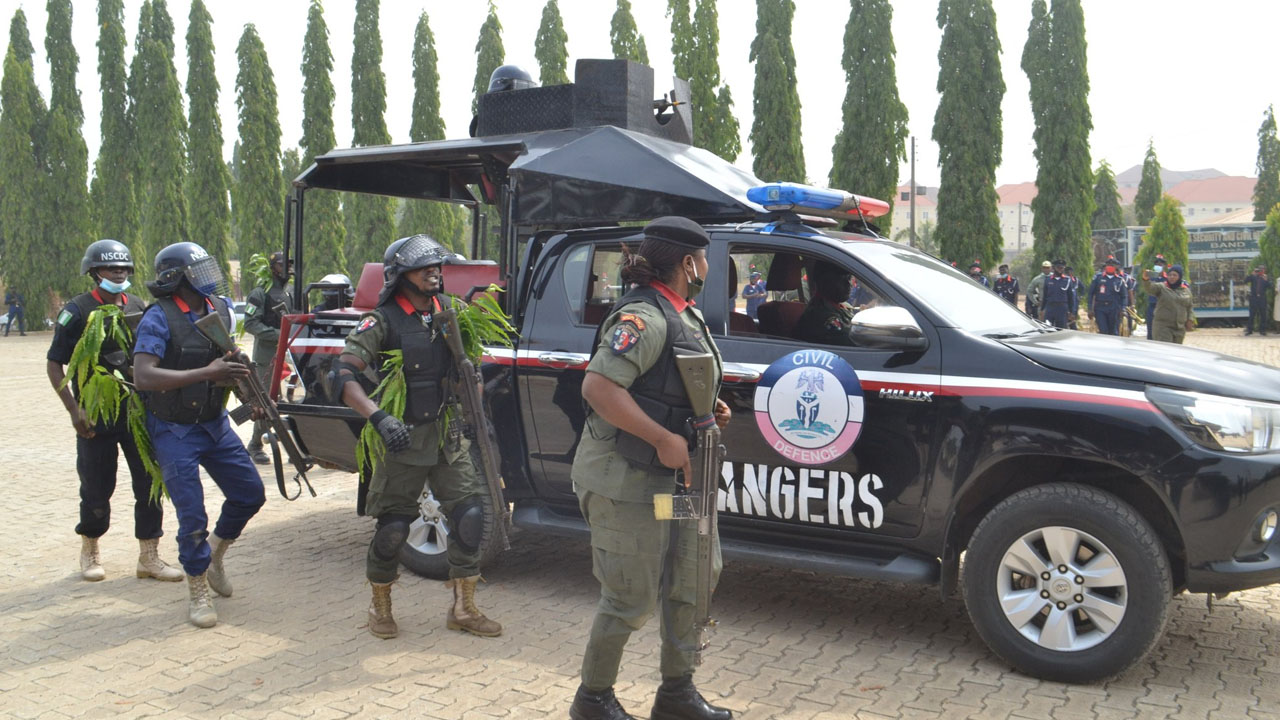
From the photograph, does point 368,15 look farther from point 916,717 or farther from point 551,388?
point 916,717

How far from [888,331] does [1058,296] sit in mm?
13026

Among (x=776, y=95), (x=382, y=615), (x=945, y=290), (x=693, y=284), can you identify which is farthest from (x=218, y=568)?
(x=776, y=95)

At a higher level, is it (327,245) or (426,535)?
(327,245)

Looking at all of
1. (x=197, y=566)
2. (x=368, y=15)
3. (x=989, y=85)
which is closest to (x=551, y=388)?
(x=197, y=566)

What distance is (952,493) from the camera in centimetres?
445

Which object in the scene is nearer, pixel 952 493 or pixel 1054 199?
pixel 952 493

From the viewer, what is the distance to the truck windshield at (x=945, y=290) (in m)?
4.77

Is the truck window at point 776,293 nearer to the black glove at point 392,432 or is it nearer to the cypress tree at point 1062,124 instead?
the black glove at point 392,432

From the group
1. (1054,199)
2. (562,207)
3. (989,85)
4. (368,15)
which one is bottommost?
(562,207)

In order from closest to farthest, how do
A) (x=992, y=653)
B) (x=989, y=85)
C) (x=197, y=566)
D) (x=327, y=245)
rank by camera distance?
(x=992, y=653) → (x=197, y=566) → (x=989, y=85) → (x=327, y=245)

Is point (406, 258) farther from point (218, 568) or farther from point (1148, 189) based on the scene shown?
point (1148, 189)

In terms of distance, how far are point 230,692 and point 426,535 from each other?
1.67 metres

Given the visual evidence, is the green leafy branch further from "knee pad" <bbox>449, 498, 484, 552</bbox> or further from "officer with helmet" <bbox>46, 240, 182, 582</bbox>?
"officer with helmet" <bbox>46, 240, 182, 582</bbox>

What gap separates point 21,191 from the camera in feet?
105
